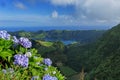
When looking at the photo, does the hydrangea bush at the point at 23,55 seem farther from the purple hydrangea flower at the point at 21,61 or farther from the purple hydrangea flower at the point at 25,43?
the purple hydrangea flower at the point at 21,61

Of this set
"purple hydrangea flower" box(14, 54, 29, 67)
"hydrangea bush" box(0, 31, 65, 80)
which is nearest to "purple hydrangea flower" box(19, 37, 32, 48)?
"hydrangea bush" box(0, 31, 65, 80)

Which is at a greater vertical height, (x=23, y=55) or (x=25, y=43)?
(x=25, y=43)

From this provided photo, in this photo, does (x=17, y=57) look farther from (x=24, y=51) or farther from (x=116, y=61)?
(x=116, y=61)

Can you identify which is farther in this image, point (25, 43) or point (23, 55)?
point (25, 43)

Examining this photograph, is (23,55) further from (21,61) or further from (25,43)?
(25,43)

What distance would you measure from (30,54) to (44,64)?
A: 97 centimetres

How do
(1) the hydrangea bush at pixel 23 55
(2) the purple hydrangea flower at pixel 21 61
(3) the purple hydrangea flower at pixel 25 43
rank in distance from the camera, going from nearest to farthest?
(2) the purple hydrangea flower at pixel 21 61
(1) the hydrangea bush at pixel 23 55
(3) the purple hydrangea flower at pixel 25 43

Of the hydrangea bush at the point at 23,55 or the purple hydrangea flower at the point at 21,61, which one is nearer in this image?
the purple hydrangea flower at the point at 21,61

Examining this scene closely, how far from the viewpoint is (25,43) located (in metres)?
8.52

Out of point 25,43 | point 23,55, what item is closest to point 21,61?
point 23,55

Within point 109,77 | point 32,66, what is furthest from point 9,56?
point 109,77

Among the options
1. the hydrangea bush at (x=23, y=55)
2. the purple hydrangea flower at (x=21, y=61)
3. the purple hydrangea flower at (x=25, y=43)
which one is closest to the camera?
the purple hydrangea flower at (x=21, y=61)

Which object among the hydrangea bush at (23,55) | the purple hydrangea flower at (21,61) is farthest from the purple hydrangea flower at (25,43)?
the purple hydrangea flower at (21,61)

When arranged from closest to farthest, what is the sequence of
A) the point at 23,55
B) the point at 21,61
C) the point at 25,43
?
the point at 21,61, the point at 23,55, the point at 25,43
